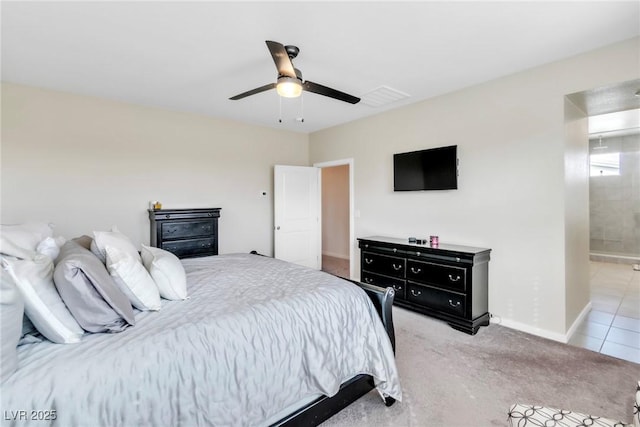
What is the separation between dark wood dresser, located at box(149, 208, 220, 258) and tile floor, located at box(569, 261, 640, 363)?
4333 millimetres

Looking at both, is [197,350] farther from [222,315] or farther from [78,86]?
[78,86]

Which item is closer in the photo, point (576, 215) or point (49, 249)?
point (49, 249)

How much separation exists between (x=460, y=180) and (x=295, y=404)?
306cm

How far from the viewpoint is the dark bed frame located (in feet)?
5.47

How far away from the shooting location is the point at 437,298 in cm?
342

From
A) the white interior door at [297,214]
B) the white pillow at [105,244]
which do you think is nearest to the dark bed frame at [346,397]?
the white pillow at [105,244]

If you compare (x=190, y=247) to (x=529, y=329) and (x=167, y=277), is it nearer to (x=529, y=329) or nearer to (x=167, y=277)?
(x=167, y=277)

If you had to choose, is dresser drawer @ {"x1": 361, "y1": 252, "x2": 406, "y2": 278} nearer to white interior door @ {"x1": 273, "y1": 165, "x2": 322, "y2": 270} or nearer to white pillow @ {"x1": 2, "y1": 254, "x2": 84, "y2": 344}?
white interior door @ {"x1": 273, "y1": 165, "x2": 322, "y2": 270}

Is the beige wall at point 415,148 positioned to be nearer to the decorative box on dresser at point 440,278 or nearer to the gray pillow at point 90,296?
the decorative box on dresser at point 440,278

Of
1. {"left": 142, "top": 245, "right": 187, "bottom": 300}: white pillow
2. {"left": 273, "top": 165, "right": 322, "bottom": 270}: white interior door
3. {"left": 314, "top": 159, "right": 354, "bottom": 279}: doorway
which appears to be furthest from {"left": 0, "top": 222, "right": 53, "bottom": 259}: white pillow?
{"left": 314, "top": 159, "right": 354, "bottom": 279}: doorway

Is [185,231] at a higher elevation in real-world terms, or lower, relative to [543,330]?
higher

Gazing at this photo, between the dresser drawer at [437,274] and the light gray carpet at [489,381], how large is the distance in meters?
0.52

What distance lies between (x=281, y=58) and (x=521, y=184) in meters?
2.69

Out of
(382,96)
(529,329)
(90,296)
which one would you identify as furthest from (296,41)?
(529,329)
